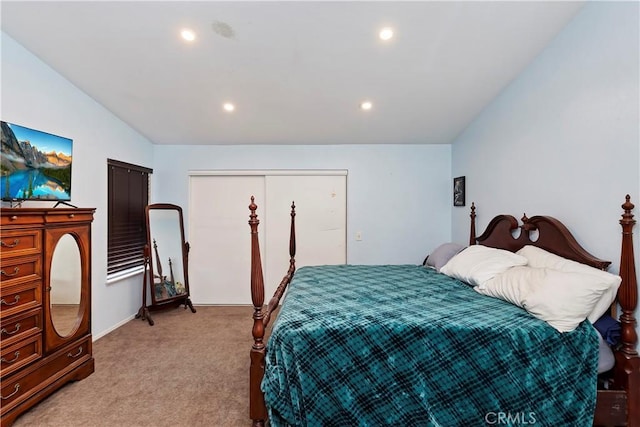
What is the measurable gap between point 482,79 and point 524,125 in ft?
1.85

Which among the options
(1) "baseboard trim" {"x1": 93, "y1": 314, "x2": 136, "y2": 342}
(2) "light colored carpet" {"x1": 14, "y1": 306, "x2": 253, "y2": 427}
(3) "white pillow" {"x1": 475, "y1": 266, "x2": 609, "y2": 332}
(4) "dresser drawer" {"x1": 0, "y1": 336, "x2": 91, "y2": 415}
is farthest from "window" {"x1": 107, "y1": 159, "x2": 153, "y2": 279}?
(3) "white pillow" {"x1": 475, "y1": 266, "x2": 609, "y2": 332}

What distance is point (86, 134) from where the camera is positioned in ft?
9.84

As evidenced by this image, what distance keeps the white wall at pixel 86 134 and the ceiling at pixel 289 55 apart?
12 centimetres

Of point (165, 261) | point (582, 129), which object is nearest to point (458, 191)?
point (582, 129)

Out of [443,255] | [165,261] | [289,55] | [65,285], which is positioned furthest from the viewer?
[165,261]

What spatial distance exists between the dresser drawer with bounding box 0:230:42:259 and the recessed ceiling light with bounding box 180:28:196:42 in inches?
68.7

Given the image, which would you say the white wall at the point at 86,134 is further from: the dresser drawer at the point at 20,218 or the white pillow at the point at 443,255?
the white pillow at the point at 443,255

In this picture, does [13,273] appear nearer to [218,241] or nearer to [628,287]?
[218,241]

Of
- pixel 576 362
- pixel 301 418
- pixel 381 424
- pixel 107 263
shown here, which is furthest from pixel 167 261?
pixel 576 362

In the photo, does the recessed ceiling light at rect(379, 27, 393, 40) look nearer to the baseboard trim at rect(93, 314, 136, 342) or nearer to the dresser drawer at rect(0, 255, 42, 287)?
the dresser drawer at rect(0, 255, 42, 287)

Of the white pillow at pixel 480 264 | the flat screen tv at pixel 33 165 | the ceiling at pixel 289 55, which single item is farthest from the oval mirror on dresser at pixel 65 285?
the white pillow at pixel 480 264

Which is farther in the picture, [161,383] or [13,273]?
[161,383]

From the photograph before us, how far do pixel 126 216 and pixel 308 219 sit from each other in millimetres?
2320

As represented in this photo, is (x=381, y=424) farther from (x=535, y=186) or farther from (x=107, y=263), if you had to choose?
(x=107, y=263)
